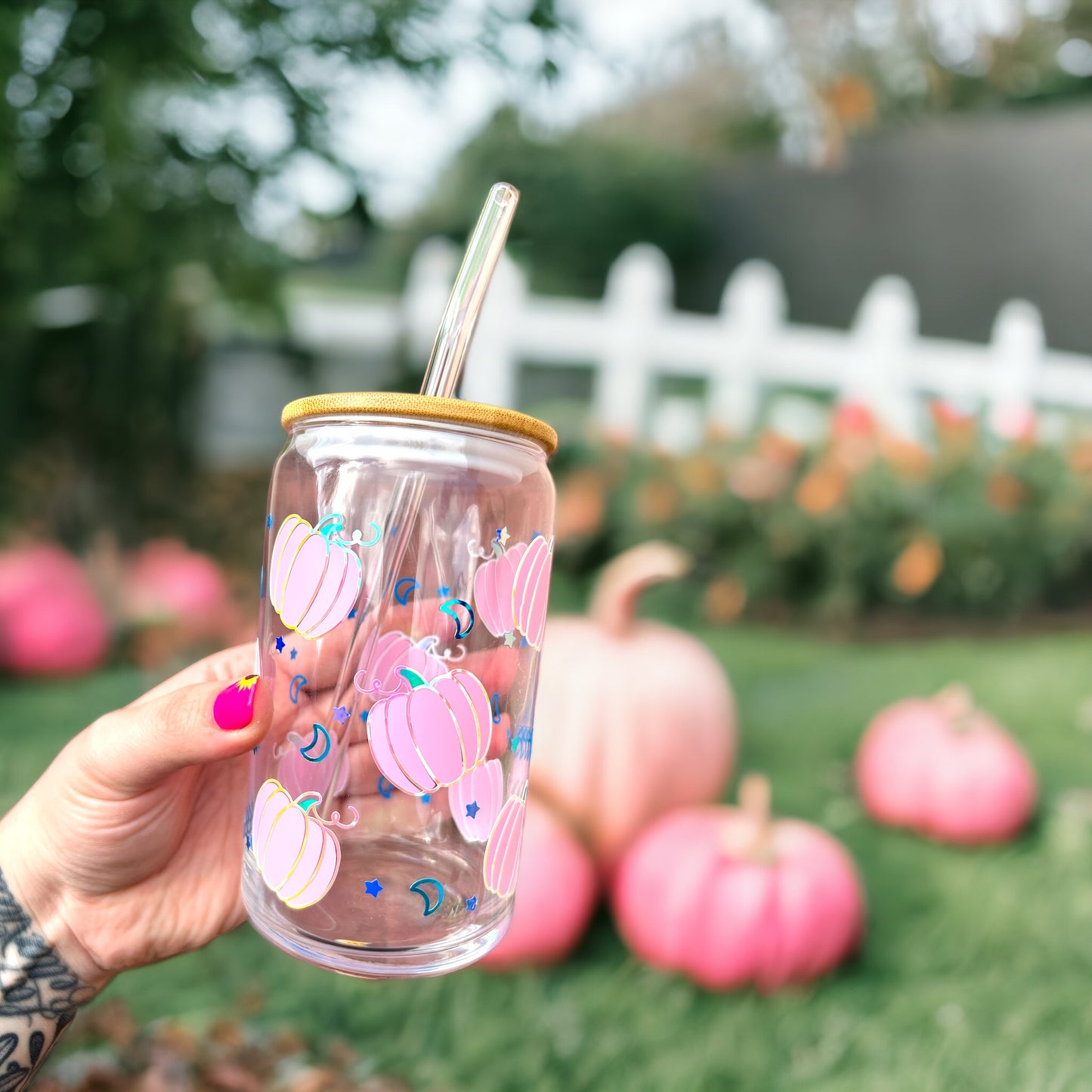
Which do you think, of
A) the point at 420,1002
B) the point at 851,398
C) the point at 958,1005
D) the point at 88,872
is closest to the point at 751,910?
the point at 958,1005

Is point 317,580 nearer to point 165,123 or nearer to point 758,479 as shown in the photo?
point 165,123

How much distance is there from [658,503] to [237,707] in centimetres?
389

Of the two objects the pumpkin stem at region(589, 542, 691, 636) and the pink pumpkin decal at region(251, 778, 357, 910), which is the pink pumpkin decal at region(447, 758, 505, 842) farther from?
the pumpkin stem at region(589, 542, 691, 636)

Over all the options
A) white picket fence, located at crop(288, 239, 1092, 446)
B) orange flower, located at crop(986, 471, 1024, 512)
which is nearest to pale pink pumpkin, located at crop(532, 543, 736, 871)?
orange flower, located at crop(986, 471, 1024, 512)

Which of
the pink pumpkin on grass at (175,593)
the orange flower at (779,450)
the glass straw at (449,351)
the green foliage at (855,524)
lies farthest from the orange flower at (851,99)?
the glass straw at (449,351)

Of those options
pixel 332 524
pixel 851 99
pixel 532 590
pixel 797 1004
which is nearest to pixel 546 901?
pixel 797 1004

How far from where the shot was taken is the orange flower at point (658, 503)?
4.73 metres

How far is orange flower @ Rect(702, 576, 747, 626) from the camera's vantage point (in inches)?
185

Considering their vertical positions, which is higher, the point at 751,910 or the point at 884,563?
the point at 751,910

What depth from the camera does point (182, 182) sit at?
2307 millimetres

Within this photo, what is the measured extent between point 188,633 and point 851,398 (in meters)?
3.70

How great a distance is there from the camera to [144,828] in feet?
3.64

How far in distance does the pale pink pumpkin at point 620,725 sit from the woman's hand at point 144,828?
1246 mm

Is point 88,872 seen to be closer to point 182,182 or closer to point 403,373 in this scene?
point 182,182
